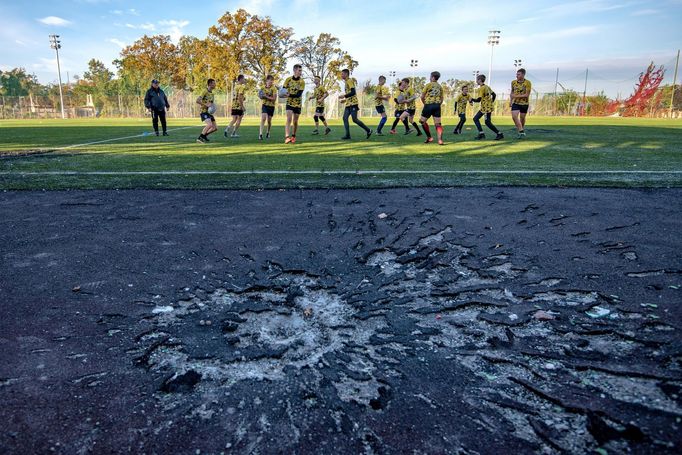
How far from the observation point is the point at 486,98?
13828mm

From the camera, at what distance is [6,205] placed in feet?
16.6

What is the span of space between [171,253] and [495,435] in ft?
8.92

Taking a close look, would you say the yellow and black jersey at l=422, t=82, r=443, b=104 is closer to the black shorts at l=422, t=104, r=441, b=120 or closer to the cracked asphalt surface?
the black shorts at l=422, t=104, r=441, b=120

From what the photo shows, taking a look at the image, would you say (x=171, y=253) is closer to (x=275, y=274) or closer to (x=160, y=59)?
(x=275, y=274)

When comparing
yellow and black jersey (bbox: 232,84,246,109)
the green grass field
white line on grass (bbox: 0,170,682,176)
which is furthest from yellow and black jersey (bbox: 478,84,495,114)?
yellow and black jersey (bbox: 232,84,246,109)

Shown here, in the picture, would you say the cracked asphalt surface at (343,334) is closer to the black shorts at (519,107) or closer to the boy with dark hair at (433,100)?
the boy with dark hair at (433,100)

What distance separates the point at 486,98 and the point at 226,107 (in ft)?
141

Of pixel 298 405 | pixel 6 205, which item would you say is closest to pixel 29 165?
pixel 6 205

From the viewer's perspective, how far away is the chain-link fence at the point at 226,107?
172 ft

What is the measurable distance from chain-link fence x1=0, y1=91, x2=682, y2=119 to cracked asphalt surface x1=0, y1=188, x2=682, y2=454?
4644cm

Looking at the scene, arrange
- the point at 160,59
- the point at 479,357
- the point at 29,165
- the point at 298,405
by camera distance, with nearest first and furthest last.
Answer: the point at 298,405
the point at 479,357
the point at 29,165
the point at 160,59

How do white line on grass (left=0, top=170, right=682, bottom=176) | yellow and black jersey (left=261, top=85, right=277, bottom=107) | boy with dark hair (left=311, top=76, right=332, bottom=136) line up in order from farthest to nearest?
boy with dark hair (left=311, top=76, right=332, bottom=136) → yellow and black jersey (left=261, top=85, right=277, bottom=107) → white line on grass (left=0, top=170, right=682, bottom=176)

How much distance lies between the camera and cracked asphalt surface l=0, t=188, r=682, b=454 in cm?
162

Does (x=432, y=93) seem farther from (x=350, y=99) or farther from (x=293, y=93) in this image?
(x=293, y=93)
